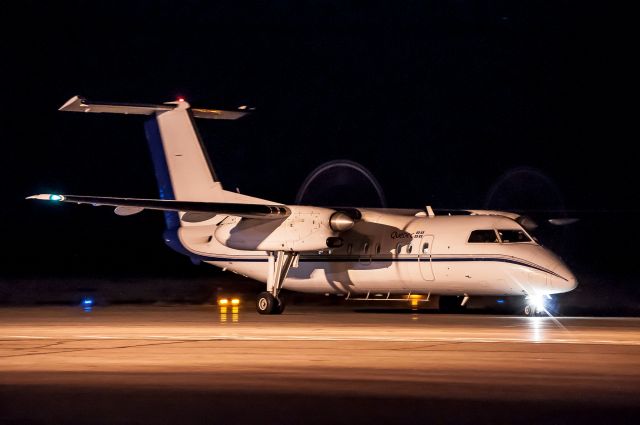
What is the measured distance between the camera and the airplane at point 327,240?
28891mm


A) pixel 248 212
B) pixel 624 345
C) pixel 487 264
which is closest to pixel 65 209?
pixel 248 212

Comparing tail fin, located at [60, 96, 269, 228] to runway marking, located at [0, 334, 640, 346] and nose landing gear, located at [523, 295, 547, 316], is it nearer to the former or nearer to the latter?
nose landing gear, located at [523, 295, 547, 316]

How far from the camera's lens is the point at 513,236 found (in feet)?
95.5

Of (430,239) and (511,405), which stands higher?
(430,239)

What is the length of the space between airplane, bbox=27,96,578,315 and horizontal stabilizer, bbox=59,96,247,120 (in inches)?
1.6

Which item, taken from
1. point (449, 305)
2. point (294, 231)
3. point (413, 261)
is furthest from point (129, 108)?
point (449, 305)

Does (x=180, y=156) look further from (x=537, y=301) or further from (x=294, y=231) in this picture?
(x=537, y=301)

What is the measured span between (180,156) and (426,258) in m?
9.59

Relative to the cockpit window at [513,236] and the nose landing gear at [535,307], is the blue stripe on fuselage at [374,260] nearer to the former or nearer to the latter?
the cockpit window at [513,236]

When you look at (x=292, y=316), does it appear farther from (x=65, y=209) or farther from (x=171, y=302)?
(x=65, y=209)

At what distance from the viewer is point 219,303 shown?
39.1 meters

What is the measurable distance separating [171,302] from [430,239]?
12240 mm

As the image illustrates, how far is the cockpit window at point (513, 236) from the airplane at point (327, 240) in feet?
0.09

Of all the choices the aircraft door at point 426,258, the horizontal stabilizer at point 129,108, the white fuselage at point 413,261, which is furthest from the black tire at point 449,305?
the horizontal stabilizer at point 129,108
